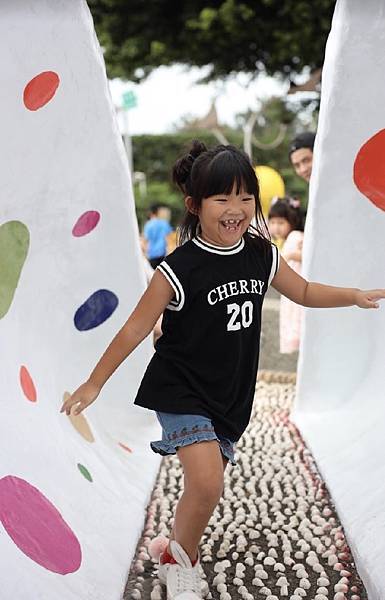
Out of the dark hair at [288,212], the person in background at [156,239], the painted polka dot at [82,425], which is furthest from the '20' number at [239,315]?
the person in background at [156,239]

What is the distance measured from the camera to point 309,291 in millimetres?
2326

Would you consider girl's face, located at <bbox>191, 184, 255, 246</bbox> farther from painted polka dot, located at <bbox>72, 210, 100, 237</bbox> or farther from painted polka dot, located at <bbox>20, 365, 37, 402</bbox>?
painted polka dot, located at <bbox>72, 210, 100, 237</bbox>

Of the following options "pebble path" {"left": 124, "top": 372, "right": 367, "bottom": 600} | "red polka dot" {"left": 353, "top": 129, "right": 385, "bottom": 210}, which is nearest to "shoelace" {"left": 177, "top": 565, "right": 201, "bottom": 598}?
"pebble path" {"left": 124, "top": 372, "right": 367, "bottom": 600}

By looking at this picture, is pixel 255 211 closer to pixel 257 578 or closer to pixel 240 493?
pixel 257 578

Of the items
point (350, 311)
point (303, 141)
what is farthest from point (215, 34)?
point (350, 311)

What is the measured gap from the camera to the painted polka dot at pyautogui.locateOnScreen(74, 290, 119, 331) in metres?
3.05

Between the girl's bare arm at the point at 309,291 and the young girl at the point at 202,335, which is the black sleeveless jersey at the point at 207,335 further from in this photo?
the girl's bare arm at the point at 309,291

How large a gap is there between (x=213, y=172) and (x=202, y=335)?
0.43 meters

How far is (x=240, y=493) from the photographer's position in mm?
3236

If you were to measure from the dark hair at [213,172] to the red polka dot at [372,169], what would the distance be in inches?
34.7

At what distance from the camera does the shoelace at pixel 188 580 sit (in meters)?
2.19

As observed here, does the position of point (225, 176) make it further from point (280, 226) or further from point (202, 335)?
point (280, 226)

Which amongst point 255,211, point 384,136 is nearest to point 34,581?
point 255,211

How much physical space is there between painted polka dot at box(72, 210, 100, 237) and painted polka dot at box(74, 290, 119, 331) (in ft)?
0.93
